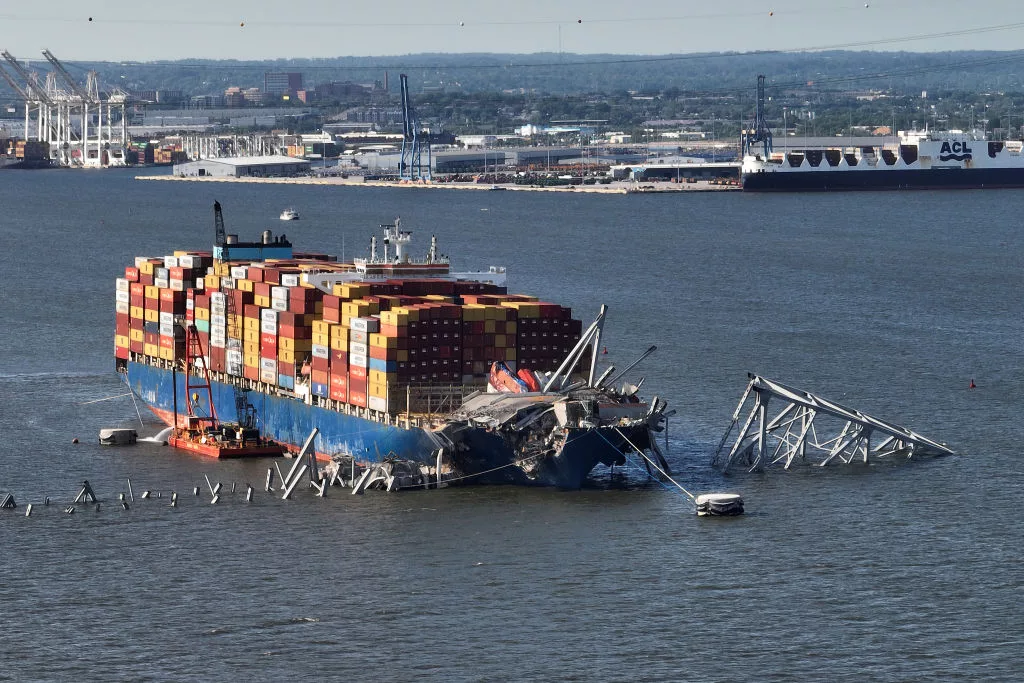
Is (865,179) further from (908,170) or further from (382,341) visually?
(382,341)

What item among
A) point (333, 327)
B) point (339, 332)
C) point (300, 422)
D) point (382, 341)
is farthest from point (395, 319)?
point (300, 422)

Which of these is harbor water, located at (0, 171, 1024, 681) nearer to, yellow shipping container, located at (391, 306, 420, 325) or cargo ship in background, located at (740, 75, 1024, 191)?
yellow shipping container, located at (391, 306, 420, 325)

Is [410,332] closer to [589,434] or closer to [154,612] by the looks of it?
[589,434]

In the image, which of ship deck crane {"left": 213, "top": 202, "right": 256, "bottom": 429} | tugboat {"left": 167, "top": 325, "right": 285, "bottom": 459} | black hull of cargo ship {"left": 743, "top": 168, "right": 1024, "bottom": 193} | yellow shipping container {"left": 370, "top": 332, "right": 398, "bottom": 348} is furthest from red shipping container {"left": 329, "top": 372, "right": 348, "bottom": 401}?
black hull of cargo ship {"left": 743, "top": 168, "right": 1024, "bottom": 193}

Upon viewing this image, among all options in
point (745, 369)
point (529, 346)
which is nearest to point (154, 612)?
point (529, 346)

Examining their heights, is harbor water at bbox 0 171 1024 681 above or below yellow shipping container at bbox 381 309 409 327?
below
